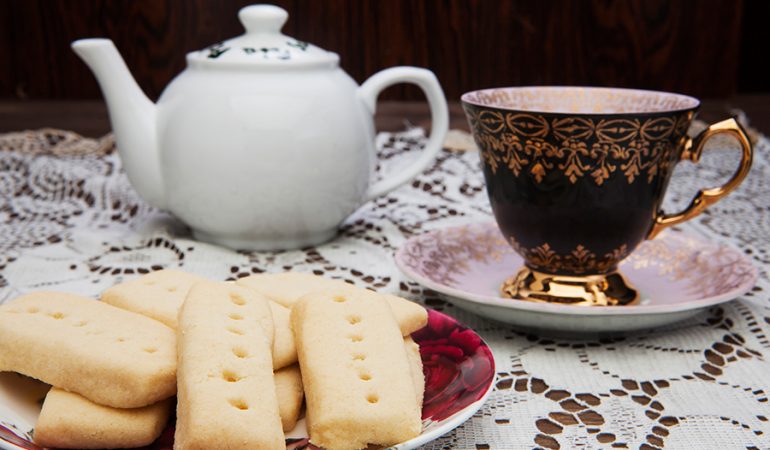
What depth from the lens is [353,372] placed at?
18.4 inches

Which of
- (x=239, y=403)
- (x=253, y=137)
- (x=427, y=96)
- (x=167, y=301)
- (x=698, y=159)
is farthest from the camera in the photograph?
(x=427, y=96)

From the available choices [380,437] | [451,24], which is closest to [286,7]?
Answer: [451,24]

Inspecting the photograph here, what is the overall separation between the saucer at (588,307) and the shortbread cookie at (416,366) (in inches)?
3.3

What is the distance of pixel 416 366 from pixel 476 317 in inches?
7.0

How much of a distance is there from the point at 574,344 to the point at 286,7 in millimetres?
942

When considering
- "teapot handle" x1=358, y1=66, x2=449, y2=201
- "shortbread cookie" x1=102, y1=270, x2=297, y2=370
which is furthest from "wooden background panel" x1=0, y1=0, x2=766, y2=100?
"shortbread cookie" x1=102, y1=270, x2=297, y2=370

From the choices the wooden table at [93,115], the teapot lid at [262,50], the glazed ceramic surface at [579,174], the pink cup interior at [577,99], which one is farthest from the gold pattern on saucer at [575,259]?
the wooden table at [93,115]

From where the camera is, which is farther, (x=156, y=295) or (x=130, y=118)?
(x=130, y=118)

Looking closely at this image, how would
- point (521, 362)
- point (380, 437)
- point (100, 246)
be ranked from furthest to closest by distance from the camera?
point (100, 246), point (521, 362), point (380, 437)

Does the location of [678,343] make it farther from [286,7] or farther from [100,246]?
[286,7]

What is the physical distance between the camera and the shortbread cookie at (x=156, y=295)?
55 cm

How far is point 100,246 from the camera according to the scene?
2.94 ft

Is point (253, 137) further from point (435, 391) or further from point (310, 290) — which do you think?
point (435, 391)

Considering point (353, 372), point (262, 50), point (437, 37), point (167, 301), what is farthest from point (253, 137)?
point (437, 37)
